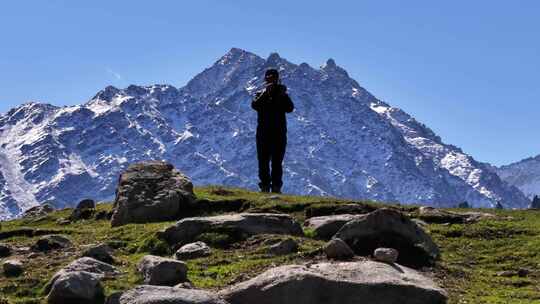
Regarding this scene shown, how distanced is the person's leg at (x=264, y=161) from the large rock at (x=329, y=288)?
1833 centimetres

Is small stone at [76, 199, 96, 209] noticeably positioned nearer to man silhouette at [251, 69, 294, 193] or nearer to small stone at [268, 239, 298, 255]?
man silhouette at [251, 69, 294, 193]

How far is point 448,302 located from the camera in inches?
695

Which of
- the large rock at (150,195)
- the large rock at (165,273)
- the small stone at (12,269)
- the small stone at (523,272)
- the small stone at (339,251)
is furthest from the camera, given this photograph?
the large rock at (150,195)

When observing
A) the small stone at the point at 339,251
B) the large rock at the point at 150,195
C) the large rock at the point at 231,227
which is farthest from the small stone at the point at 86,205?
the small stone at the point at 339,251

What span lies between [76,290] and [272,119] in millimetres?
19009

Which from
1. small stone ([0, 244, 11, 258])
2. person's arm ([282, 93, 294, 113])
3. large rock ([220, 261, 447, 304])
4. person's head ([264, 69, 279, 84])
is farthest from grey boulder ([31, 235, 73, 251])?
person's head ([264, 69, 279, 84])

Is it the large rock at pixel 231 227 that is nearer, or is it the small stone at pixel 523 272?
the small stone at pixel 523 272

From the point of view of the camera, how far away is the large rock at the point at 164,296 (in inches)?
650

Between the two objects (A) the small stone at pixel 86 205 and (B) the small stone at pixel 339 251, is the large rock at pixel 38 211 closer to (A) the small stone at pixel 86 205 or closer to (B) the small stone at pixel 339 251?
(A) the small stone at pixel 86 205

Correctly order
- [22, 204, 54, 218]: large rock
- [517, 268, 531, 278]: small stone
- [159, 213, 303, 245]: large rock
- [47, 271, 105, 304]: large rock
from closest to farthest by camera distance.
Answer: [47, 271, 105, 304]: large rock < [517, 268, 531, 278]: small stone < [159, 213, 303, 245]: large rock < [22, 204, 54, 218]: large rock

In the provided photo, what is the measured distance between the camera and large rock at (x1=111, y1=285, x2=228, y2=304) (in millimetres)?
16516

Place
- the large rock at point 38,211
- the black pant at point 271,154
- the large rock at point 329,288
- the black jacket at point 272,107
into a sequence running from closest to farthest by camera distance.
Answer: the large rock at point 329,288, the black jacket at point 272,107, the black pant at point 271,154, the large rock at point 38,211

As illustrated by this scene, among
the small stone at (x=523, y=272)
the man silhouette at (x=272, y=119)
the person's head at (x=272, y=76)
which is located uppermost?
the person's head at (x=272, y=76)

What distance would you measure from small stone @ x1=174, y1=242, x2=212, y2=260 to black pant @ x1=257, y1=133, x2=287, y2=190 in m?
14.2
